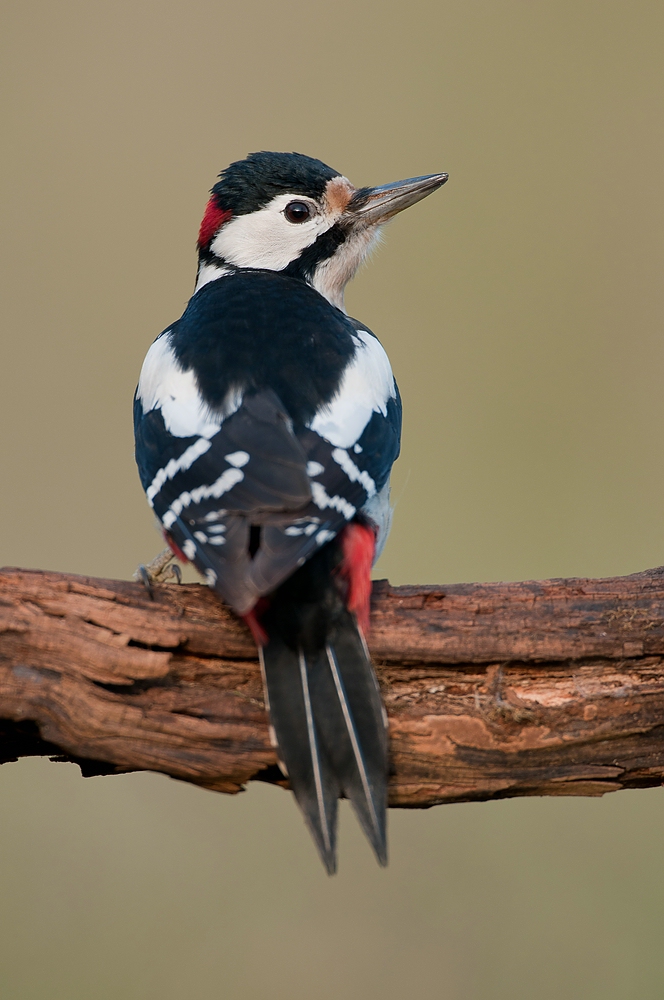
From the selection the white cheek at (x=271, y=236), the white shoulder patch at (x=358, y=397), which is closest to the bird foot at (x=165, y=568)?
the white shoulder patch at (x=358, y=397)

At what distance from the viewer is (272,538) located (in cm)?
204

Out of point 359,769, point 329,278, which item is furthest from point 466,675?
point 329,278

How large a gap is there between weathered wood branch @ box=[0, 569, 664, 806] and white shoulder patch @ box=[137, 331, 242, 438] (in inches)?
16.1

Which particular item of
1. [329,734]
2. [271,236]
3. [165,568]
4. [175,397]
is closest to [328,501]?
[329,734]

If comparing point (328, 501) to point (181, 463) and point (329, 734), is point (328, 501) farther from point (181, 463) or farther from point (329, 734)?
point (329, 734)

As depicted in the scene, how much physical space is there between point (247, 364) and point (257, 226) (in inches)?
40.9

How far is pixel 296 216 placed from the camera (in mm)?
3391

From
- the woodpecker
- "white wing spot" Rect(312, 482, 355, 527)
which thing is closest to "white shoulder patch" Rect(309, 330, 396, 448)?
the woodpecker

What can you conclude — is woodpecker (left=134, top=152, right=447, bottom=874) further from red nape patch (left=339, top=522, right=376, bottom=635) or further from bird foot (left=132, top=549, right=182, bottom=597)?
bird foot (left=132, top=549, right=182, bottom=597)

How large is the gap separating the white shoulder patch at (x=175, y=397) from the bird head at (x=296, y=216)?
0.69 metres

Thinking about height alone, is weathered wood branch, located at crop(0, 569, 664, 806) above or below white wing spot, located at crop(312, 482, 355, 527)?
below

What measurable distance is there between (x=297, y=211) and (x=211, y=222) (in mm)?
337

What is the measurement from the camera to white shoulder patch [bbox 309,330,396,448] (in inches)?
95.2

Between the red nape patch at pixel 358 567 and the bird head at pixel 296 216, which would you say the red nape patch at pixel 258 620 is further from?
the bird head at pixel 296 216
